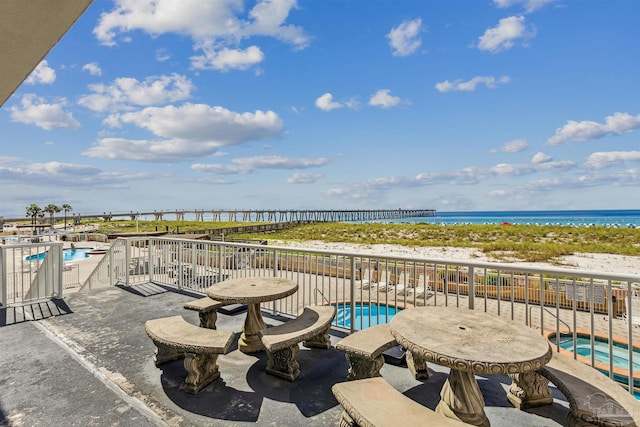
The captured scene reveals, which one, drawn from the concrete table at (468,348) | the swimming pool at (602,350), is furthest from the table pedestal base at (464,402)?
the swimming pool at (602,350)

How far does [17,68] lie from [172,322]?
9.55ft

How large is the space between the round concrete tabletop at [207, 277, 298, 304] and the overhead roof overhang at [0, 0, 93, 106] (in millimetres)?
2786

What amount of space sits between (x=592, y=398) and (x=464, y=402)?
80 centimetres

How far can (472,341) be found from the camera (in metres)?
2.24

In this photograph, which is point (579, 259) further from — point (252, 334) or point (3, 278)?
point (3, 278)

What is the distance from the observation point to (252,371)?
135 inches

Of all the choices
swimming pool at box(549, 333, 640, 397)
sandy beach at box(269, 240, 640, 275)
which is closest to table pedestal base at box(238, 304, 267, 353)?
swimming pool at box(549, 333, 640, 397)

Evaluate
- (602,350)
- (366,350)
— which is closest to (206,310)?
(366,350)

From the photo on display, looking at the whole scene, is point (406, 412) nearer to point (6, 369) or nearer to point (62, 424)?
point (62, 424)

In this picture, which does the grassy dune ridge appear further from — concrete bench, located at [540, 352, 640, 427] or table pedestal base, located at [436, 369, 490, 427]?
table pedestal base, located at [436, 369, 490, 427]

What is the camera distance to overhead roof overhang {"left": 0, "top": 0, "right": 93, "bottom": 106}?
81.8 inches

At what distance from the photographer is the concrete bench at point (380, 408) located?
6.07 feet

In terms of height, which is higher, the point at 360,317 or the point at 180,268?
the point at 180,268

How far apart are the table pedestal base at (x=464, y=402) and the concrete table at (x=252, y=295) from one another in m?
1.96
